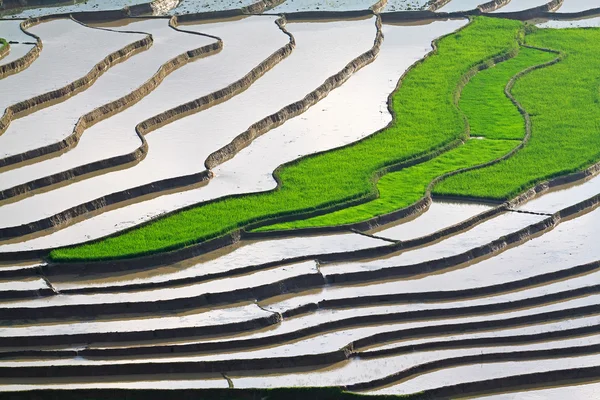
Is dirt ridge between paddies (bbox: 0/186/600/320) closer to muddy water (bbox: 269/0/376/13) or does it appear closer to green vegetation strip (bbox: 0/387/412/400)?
green vegetation strip (bbox: 0/387/412/400)

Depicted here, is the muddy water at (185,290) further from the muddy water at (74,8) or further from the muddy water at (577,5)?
the muddy water at (577,5)

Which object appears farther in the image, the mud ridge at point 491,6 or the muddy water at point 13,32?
the mud ridge at point 491,6

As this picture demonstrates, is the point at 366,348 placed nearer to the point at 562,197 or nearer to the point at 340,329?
the point at 340,329

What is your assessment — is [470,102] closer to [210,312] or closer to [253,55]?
[253,55]

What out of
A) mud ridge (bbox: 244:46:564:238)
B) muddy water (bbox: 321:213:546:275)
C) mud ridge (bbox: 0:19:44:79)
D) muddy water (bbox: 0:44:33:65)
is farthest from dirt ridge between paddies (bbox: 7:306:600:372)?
muddy water (bbox: 0:44:33:65)

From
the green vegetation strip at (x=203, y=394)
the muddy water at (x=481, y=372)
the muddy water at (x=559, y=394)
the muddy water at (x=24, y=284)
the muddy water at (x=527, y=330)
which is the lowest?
the muddy water at (x=559, y=394)

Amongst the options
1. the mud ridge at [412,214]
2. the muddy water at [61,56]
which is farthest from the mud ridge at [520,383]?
the muddy water at [61,56]

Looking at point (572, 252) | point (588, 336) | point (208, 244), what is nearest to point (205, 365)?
point (208, 244)
